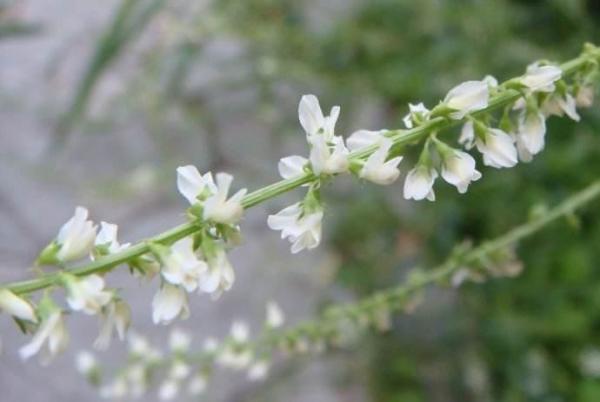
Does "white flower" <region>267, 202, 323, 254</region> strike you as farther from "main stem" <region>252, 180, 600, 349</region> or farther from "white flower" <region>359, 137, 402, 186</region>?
"main stem" <region>252, 180, 600, 349</region>

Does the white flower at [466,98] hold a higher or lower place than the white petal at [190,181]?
higher

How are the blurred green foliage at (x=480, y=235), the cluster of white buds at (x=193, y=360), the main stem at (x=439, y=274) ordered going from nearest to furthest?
the main stem at (x=439, y=274)
the cluster of white buds at (x=193, y=360)
the blurred green foliage at (x=480, y=235)

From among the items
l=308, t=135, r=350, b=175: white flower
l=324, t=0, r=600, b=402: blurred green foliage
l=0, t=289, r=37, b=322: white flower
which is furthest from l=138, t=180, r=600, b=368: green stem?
l=324, t=0, r=600, b=402: blurred green foliage

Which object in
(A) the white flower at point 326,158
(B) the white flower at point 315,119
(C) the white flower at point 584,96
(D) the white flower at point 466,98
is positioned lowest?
(A) the white flower at point 326,158

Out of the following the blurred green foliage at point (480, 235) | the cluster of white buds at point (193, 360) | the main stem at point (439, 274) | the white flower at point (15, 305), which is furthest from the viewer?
the blurred green foliage at point (480, 235)

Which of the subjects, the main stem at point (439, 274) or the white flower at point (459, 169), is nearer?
the white flower at point (459, 169)

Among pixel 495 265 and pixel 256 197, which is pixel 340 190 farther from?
pixel 256 197

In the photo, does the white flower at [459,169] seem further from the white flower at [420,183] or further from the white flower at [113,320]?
the white flower at [113,320]

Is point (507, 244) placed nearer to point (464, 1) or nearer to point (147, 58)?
point (464, 1)

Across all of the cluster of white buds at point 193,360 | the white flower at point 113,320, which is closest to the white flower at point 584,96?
the white flower at point 113,320
